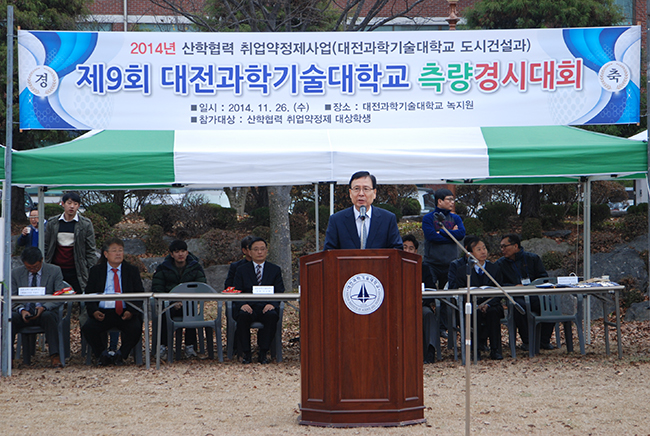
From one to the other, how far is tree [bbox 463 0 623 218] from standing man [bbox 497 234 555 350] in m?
8.00

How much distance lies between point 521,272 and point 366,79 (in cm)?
300

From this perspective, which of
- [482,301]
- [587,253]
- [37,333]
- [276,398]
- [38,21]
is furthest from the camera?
[38,21]

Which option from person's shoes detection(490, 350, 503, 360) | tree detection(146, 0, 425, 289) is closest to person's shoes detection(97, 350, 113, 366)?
person's shoes detection(490, 350, 503, 360)

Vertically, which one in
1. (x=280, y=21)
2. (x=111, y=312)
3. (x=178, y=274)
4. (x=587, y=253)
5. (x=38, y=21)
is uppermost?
(x=38, y=21)

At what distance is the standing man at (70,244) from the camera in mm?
8008

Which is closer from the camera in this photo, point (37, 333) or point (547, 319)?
point (37, 333)

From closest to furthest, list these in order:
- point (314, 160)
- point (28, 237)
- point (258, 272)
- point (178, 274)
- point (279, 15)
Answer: point (314, 160) < point (258, 272) < point (178, 274) < point (28, 237) < point (279, 15)

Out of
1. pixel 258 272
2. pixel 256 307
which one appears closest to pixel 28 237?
pixel 258 272

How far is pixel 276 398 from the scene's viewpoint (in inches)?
217

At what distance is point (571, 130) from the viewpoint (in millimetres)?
7363

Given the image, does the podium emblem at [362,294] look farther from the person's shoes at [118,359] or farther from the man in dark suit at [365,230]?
the person's shoes at [118,359]

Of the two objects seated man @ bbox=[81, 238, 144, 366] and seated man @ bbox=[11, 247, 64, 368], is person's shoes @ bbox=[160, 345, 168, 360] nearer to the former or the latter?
seated man @ bbox=[81, 238, 144, 366]

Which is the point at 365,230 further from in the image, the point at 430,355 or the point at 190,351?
the point at 190,351

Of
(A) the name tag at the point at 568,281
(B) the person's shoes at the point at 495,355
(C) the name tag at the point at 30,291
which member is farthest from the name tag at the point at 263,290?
(A) the name tag at the point at 568,281
